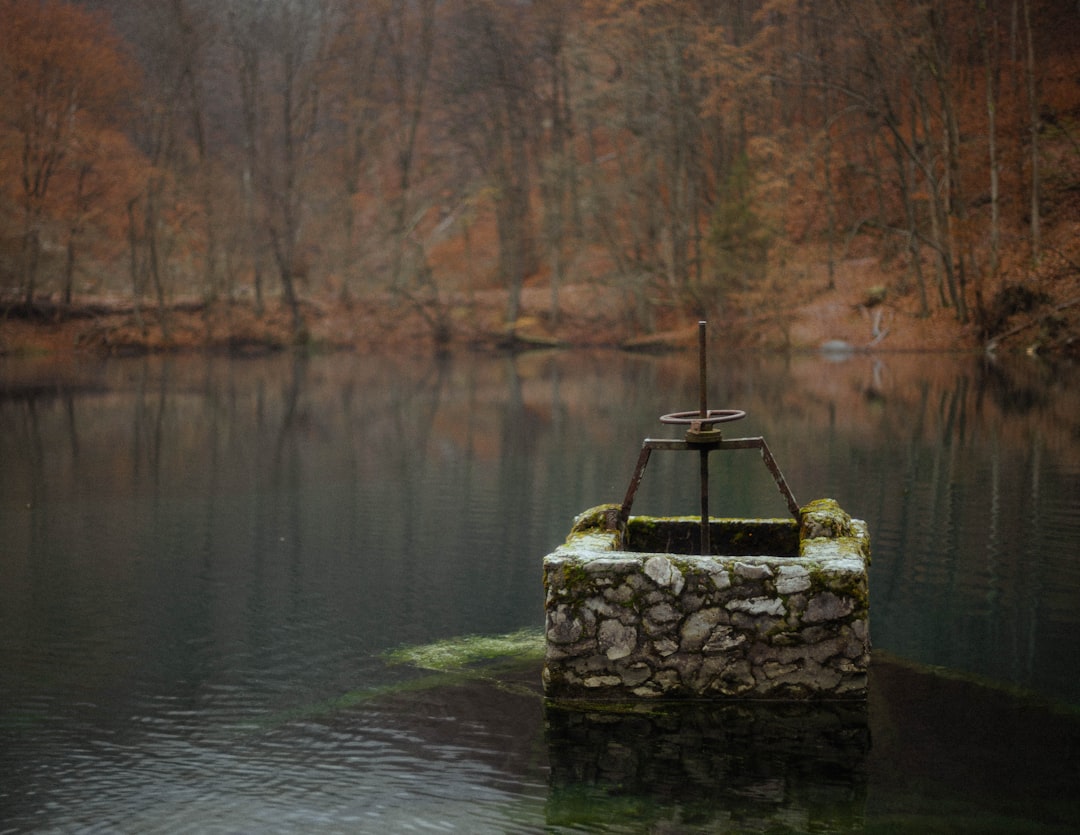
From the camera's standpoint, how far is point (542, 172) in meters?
50.4

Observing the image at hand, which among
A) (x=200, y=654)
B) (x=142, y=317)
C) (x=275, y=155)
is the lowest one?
(x=200, y=654)

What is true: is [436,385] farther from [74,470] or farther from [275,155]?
[275,155]

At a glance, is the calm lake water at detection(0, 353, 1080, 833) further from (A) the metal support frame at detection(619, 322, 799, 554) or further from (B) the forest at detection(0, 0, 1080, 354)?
(B) the forest at detection(0, 0, 1080, 354)

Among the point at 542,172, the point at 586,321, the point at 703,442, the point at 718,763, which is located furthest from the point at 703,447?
the point at 542,172

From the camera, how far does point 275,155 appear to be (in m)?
53.4

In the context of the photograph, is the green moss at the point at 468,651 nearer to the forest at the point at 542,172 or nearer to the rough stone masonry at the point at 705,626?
the rough stone masonry at the point at 705,626

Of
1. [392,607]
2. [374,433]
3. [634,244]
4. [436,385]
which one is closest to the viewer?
[392,607]

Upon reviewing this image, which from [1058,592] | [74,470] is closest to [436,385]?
[74,470]

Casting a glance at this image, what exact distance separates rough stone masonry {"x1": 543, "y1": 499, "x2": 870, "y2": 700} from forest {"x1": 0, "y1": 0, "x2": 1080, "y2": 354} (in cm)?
2685

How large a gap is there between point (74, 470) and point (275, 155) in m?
39.3

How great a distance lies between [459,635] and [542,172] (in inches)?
1721

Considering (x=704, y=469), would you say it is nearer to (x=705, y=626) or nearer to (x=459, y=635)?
(x=705, y=626)

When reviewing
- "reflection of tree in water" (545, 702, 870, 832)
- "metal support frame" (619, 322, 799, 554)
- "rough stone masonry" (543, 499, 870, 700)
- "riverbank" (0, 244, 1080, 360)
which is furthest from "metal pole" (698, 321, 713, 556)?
"riverbank" (0, 244, 1080, 360)

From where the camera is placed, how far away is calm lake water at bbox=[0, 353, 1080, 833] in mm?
5598
